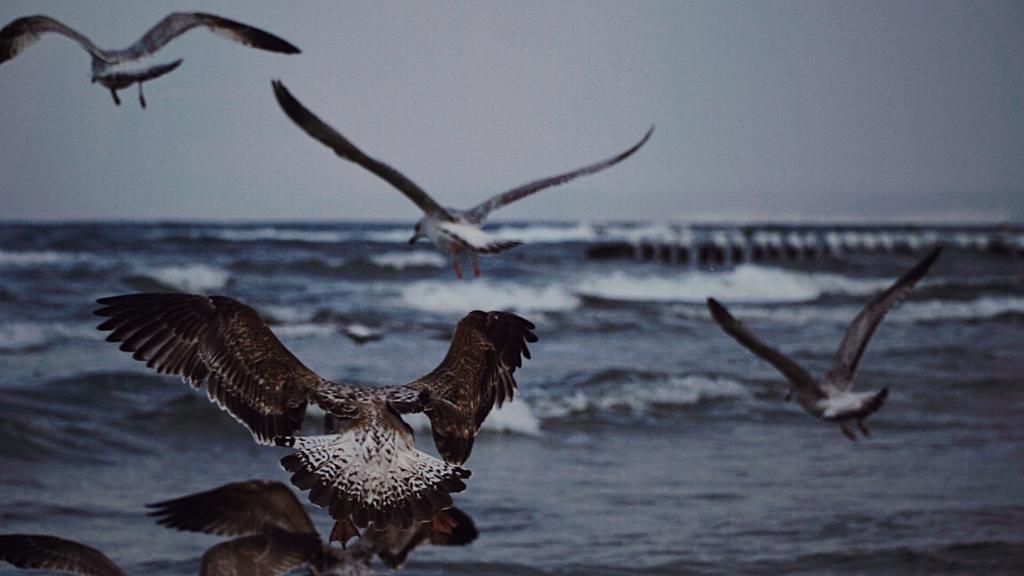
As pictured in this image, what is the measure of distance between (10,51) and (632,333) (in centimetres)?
888

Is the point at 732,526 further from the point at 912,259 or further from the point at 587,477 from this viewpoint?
the point at 912,259

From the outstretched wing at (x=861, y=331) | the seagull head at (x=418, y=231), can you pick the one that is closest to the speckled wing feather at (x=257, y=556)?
the seagull head at (x=418, y=231)

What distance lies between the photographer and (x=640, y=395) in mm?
8898

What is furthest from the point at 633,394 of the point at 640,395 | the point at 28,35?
the point at 28,35

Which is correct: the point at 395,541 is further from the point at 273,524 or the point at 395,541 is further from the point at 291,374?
the point at 291,374

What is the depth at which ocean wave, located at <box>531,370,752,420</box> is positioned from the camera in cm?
841

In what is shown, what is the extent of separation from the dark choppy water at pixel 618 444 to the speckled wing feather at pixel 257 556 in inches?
38.6

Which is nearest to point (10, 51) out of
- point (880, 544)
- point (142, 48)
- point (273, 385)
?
point (142, 48)

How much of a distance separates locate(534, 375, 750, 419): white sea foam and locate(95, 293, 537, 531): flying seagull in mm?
4862

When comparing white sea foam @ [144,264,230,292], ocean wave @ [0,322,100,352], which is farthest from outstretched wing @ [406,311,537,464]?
white sea foam @ [144,264,230,292]

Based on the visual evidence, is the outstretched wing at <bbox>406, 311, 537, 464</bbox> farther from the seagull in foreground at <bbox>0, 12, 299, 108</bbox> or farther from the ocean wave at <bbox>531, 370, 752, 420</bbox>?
→ the ocean wave at <bbox>531, 370, 752, 420</bbox>

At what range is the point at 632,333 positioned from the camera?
13.0m

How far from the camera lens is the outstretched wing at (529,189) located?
603 cm

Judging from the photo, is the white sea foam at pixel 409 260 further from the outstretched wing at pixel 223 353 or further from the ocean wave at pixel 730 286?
the outstretched wing at pixel 223 353
